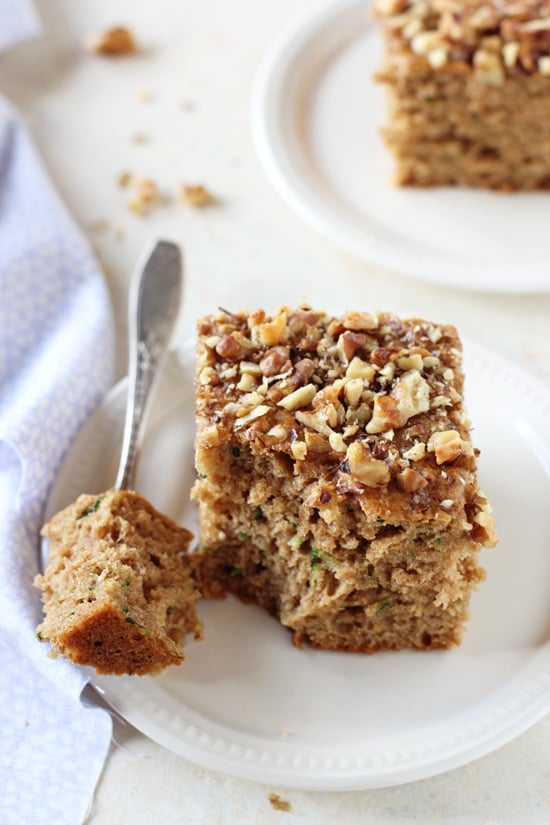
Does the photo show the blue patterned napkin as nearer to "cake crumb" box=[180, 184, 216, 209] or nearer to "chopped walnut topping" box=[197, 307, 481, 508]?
"cake crumb" box=[180, 184, 216, 209]

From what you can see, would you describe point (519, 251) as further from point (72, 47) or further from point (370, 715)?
point (72, 47)

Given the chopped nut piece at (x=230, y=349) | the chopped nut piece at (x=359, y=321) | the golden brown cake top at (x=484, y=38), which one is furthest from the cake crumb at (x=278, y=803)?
the golden brown cake top at (x=484, y=38)

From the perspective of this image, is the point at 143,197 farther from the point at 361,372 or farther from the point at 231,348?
the point at 361,372

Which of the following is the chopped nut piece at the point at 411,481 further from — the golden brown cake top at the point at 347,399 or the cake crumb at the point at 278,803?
the cake crumb at the point at 278,803

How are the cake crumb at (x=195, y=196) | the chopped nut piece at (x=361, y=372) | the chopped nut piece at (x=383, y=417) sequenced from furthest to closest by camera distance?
1. the cake crumb at (x=195, y=196)
2. the chopped nut piece at (x=361, y=372)
3. the chopped nut piece at (x=383, y=417)

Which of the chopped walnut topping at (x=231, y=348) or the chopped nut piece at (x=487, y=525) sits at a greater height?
the chopped walnut topping at (x=231, y=348)

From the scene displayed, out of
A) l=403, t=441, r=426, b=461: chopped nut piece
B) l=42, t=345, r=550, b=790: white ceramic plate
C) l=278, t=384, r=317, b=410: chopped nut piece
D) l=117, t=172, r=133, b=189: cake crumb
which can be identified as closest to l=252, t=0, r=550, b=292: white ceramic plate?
l=117, t=172, r=133, b=189: cake crumb
